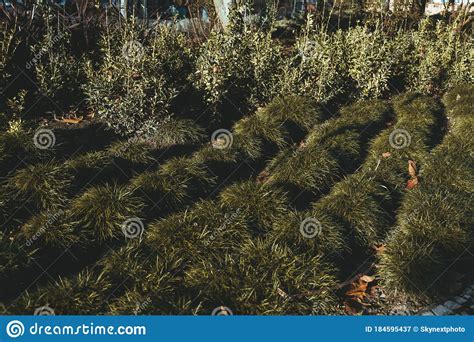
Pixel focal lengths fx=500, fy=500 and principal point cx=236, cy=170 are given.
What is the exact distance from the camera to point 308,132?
7270mm

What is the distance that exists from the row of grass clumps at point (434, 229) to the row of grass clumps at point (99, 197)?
203 centimetres

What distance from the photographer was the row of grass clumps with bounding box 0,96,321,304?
14.5 feet

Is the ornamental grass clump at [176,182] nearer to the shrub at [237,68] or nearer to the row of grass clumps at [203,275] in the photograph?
the row of grass clumps at [203,275]

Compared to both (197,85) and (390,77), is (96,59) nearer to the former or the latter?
(197,85)

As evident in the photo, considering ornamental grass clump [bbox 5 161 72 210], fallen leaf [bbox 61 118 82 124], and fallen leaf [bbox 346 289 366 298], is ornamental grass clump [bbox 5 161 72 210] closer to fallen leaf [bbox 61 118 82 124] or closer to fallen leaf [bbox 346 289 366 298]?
fallen leaf [bbox 61 118 82 124]

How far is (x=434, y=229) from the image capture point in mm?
4730

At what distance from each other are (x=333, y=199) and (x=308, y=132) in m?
2.25

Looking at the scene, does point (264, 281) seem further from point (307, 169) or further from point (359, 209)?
point (307, 169)

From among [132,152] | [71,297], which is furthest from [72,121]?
[71,297]

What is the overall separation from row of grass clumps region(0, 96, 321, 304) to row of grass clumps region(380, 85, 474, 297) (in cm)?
203

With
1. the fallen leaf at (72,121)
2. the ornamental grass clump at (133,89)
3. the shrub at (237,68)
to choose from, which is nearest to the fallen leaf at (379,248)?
the ornamental grass clump at (133,89)

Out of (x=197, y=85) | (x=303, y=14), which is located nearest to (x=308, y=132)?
(x=197, y=85)

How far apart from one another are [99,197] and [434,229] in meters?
3.20

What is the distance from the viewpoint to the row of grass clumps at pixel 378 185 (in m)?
4.88
